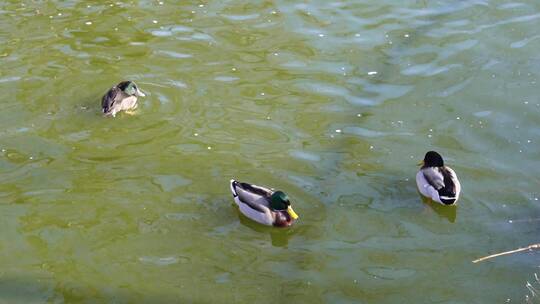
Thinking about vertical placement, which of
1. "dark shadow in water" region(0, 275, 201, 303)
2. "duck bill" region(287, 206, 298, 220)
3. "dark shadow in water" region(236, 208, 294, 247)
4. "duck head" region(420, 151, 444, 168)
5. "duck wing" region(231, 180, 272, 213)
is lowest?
"dark shadow in water" region(236, 208, 294, 247)

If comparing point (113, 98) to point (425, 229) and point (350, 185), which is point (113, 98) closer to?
point (350, 185)

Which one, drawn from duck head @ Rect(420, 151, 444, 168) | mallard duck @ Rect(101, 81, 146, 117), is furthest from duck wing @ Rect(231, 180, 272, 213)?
mallard duck @ Rect(101, 81, 146, 117)

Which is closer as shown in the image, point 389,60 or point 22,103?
point 22,103

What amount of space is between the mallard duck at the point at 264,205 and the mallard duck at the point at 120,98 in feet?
6.80

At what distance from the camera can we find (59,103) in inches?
381

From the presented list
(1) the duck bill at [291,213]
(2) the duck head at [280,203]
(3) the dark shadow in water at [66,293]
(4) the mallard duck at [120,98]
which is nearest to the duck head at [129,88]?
(4) the mallard duck at [120,98]

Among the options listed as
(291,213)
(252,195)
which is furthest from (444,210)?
(252,195)

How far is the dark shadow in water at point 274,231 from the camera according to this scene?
24.6 feet

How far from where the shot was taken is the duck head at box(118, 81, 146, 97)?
9.34 metres

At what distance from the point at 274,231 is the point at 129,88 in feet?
9.48

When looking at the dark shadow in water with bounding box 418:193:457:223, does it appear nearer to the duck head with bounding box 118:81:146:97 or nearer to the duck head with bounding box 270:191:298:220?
the duck head with bounding box 270:191:298:220

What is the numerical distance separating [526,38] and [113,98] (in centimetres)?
584

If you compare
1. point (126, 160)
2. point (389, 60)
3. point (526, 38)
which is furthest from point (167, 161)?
point (526, 38)

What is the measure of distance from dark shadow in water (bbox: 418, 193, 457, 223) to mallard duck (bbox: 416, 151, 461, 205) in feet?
0.26
